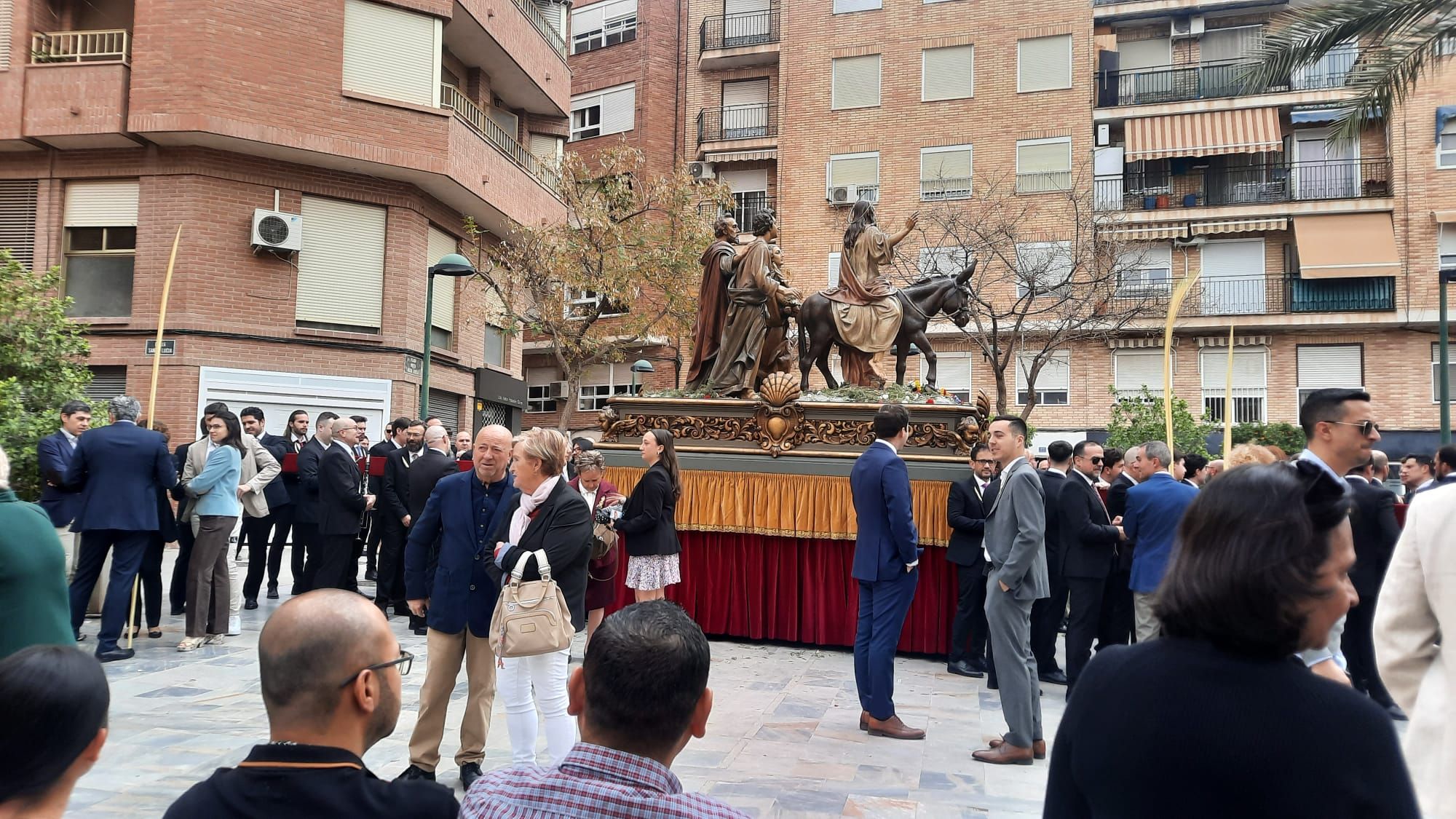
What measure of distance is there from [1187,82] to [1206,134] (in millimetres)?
1895

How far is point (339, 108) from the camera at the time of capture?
57.3 feet

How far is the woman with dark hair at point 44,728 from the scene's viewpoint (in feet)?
6.17

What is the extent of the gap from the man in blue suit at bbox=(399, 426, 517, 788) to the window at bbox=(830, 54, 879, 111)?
85.0 feet

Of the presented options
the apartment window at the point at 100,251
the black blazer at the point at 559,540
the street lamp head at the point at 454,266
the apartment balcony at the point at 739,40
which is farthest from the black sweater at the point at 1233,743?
the apartment balcony at the point at 739,40

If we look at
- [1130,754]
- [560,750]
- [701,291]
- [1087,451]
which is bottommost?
[560,750]

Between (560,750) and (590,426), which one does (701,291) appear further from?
(590,426)

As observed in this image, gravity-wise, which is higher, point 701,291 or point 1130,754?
point 701,291

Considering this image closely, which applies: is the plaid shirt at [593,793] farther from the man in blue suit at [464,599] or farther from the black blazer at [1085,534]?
the black blazer at [1085,534]

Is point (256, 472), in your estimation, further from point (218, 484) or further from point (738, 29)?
point (738, 29)

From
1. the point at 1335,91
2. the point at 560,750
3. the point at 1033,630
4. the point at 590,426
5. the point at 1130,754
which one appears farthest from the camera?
the point at 590,426

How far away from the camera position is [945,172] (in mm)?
27828

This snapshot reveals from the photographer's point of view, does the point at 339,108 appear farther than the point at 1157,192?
No

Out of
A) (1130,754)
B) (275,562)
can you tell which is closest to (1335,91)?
(275,562)

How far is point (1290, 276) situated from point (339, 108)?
23.7 m
